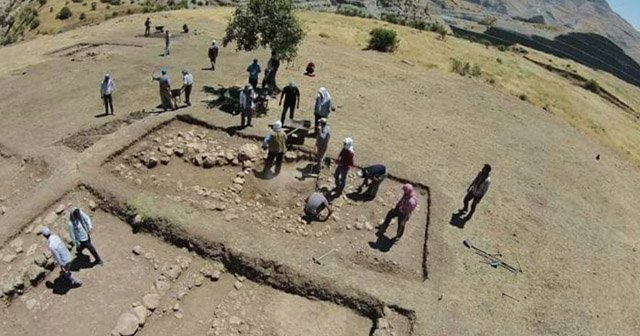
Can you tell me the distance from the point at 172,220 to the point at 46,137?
8716 mm

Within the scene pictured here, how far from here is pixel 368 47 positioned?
38.9 metres

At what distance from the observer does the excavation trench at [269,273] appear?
40.8 feet

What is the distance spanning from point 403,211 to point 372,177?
2.46m

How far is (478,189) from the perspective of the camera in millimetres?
15781

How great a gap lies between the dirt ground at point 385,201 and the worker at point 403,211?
56 centimetres

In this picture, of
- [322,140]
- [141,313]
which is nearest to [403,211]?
[322,140]

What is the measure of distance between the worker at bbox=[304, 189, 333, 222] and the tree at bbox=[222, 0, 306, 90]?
9485 millimetres

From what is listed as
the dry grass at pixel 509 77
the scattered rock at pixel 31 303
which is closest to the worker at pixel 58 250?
the scattered rock at pixel 31 303

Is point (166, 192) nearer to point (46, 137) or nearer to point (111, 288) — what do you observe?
point (111, 288)

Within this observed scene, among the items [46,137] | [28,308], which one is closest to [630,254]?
[28,308]

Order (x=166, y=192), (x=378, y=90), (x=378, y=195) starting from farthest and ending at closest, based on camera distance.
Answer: (x=378, y=90) < (x=378, y=195) < (x=166, y=192)

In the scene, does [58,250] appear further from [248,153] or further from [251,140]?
[251,140]

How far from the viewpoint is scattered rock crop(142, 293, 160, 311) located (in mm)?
11930

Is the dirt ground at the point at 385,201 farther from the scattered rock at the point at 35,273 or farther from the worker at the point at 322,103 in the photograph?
the worker at the point at 322,103
